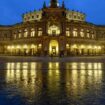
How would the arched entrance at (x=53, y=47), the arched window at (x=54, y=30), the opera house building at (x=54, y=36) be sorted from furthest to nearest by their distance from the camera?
the arched window at (x=54, y=30), the opera house building at (x=54, y=36), the arched entrance at (x=53, y=47)

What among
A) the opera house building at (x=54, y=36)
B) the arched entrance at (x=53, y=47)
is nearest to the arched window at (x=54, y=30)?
the opera house building at (x=54, y=36)

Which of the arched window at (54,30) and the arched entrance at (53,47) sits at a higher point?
the arched window at (54,30)

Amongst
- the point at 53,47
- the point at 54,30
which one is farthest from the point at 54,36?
the point at 53,47

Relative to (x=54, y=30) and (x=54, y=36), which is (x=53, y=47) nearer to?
(x=54, y=36)

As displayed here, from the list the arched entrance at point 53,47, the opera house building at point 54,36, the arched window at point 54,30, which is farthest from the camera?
the arched window at point 54,30

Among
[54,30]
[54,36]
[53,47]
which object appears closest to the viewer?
[54,36]

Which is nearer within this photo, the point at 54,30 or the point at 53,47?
the point at 53,47

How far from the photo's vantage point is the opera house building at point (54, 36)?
95.2 m

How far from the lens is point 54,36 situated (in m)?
94.8

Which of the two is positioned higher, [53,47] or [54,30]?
[54,30]

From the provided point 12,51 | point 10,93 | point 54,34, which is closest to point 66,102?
point 10,93

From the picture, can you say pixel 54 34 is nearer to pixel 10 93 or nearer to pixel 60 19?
pixel 60 19

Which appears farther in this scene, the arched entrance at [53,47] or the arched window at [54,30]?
the arched window at [54,30]

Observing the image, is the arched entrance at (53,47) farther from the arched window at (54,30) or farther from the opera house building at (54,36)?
the arched window at (54,30)
